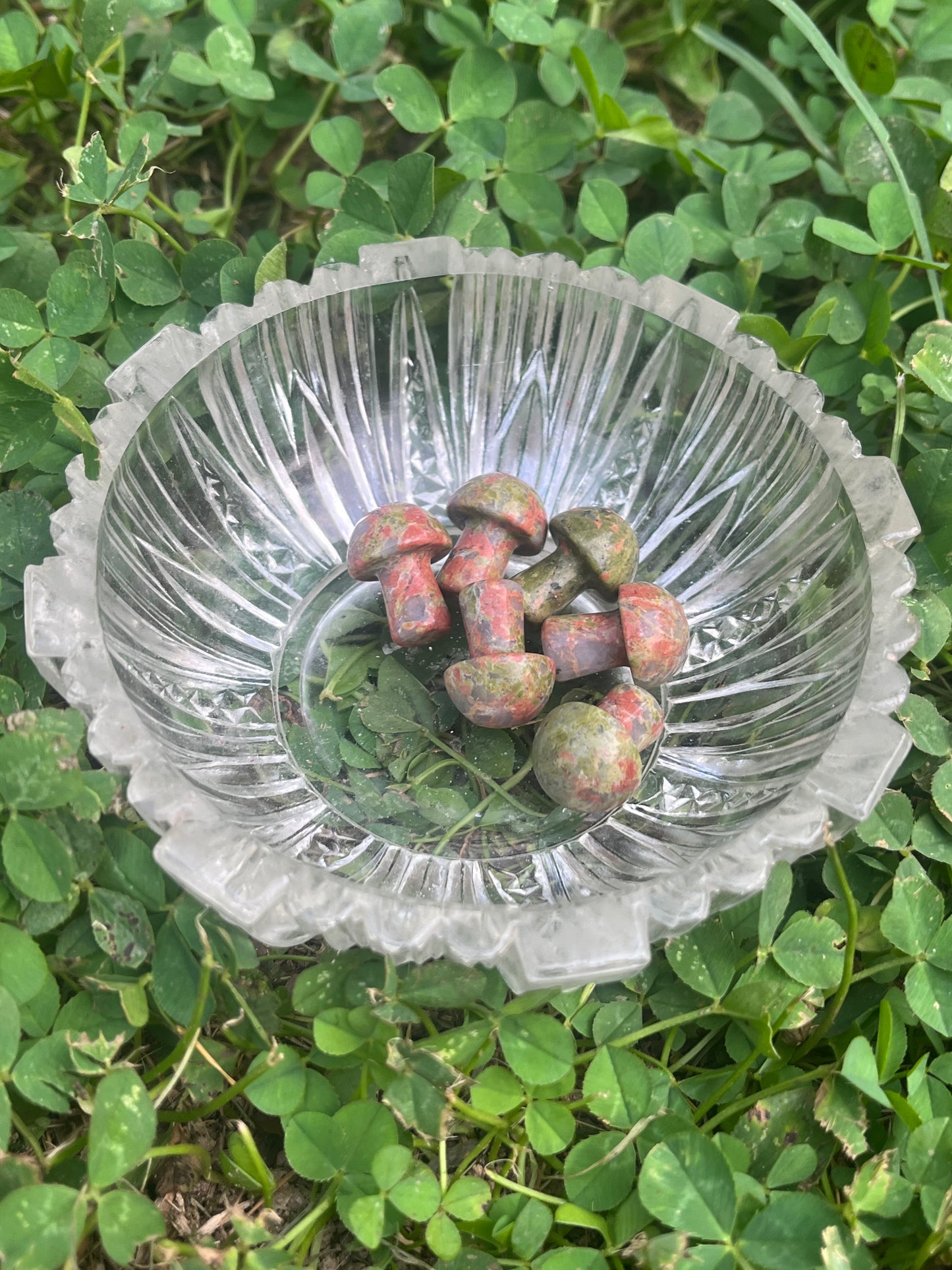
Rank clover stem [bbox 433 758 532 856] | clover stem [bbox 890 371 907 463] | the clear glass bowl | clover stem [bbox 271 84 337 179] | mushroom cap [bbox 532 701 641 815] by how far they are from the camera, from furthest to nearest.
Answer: clover stem [bbox 271 84 337 179], clover stem [bbox 890 371 907 463], clover stem [bbox 433 758 532 856], mushroom cap [bbox 532 701 641 815], the clear glass bowl

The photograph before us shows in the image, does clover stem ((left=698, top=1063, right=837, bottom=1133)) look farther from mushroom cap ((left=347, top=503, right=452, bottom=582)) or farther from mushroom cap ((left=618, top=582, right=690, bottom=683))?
mushroom cap ((left=347, top=503, right=452, bottom=582))

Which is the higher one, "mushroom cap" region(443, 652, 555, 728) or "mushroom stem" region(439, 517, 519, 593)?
"mushroom stem" region(439, 517, 519, 593)

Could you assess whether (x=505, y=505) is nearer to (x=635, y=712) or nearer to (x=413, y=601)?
(x=413, y=601)

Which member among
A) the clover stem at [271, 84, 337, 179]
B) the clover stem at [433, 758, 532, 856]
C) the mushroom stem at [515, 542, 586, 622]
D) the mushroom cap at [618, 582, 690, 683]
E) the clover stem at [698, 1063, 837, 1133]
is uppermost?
the clover stem at [271, 84, 337, 179]

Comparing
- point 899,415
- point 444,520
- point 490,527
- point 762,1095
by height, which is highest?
point 899,415

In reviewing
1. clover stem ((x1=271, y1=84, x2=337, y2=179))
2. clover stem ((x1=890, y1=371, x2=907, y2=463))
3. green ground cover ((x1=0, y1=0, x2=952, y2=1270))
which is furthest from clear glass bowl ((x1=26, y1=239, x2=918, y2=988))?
clover stem ((x1=271, y1=84, x2=337, y2=179))

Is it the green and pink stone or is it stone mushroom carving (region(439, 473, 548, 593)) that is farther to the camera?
stone mushroom carving (region(439, 473, 548, 593))

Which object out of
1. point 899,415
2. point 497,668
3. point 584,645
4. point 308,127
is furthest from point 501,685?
point 308,127
